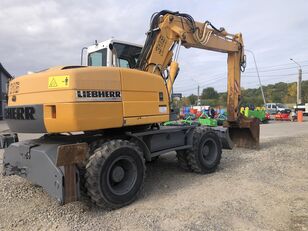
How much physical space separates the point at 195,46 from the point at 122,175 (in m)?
4.61

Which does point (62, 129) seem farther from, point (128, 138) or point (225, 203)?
point (225, 203)

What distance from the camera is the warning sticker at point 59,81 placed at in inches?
200

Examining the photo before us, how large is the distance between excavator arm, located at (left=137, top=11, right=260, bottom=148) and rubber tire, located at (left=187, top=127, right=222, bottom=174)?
1.25 m

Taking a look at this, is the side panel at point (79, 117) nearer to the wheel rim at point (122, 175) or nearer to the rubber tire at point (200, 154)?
the wheel rim at point (122, 175)

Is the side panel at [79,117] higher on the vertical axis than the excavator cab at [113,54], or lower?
lower

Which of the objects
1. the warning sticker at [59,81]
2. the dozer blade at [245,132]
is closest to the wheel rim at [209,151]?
the dozer blade at [245,132]

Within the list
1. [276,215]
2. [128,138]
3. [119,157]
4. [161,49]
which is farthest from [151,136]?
[276,215]

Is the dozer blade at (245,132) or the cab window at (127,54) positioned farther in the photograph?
the dozer blade at (245,132)

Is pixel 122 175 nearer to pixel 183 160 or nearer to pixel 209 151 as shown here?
pixel 183 160

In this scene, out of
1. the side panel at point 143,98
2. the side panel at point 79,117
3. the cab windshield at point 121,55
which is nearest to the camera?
the side panel at point 79,117

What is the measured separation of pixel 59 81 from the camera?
16.9 feet

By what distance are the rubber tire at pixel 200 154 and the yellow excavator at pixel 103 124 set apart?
0.07ft

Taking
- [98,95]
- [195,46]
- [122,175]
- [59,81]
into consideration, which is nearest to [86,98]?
[98,95]

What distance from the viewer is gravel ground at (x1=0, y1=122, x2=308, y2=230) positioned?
4.73m
